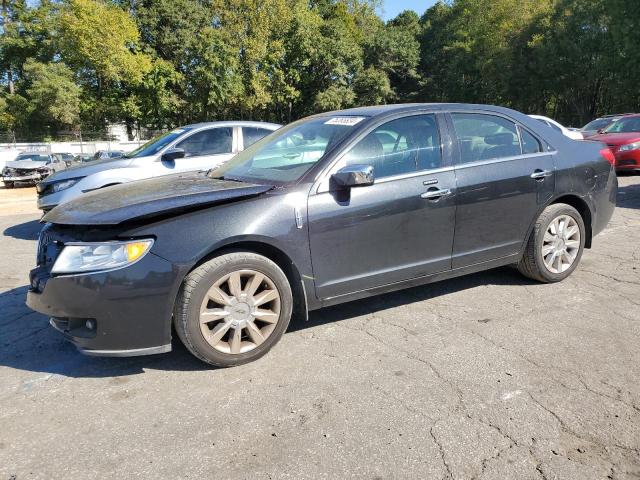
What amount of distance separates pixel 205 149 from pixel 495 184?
484 cm

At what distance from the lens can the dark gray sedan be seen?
9.48 ft

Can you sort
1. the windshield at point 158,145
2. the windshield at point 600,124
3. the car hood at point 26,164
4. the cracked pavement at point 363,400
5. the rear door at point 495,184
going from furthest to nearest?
the car hood at point 26,164 → the windshield at point 600,124 → the windshield at point 158,145 → the rear door at point 495,184 → the cracked pavement at point 363,400

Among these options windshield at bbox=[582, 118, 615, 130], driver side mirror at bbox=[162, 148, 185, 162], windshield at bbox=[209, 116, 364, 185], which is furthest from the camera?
windshield at bbox=[582, 118, 615, 130]

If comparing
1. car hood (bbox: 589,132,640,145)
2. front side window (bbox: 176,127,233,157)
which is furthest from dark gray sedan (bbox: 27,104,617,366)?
car hood (bbox: 589,132,640,145)

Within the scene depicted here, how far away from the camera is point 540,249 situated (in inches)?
172

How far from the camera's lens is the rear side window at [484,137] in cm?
402

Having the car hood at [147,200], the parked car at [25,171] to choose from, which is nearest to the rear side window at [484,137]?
the car hood at [147,200]

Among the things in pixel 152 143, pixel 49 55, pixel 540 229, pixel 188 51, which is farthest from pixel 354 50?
pixel 540 229

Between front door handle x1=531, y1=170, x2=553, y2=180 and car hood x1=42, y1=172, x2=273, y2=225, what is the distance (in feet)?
7.73

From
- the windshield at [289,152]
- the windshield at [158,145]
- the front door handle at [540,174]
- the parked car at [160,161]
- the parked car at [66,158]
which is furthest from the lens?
the parked car at [66,158]

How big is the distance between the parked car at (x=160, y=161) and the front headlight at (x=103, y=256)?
13.0 feet

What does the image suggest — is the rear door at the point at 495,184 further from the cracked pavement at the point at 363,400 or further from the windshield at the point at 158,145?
the windshield at the point at 158,145

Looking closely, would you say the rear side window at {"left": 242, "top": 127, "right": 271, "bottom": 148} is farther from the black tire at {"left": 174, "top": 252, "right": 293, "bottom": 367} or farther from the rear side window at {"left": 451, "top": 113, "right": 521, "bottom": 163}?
the black tire at {"left": 174, "top": 252, "right": 293, "bottom": 367}

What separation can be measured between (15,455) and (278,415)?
4.17 feet
